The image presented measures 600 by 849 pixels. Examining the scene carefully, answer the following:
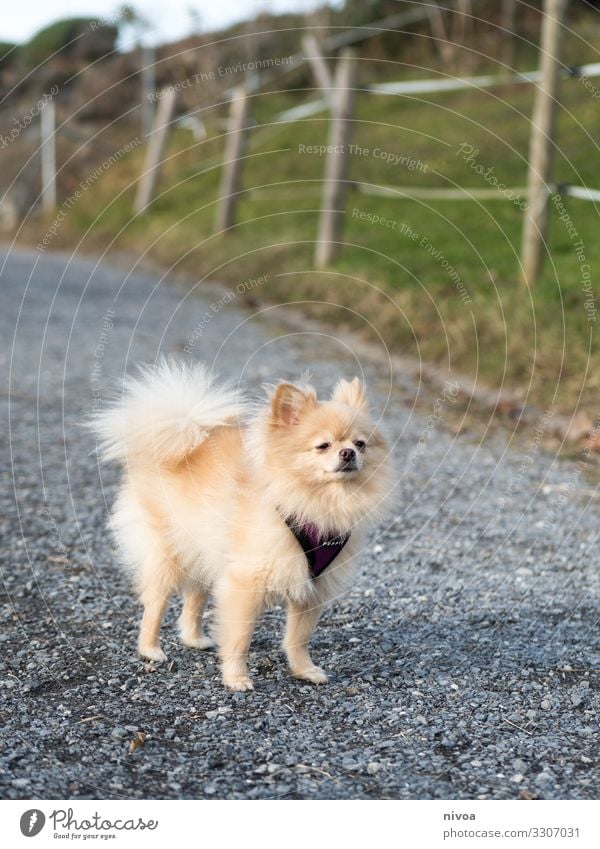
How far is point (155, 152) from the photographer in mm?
21406

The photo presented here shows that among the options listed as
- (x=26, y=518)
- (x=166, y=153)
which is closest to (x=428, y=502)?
(x=26, y=518)

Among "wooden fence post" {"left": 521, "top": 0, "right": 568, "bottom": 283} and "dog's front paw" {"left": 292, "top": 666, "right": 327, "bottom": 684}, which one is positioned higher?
"wooden fence post" {"left": 521, "top": 0, "right": 568, "bottom": 283}

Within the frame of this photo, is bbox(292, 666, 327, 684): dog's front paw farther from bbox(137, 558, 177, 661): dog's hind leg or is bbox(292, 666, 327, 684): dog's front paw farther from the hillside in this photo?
the hillside

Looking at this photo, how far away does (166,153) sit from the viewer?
23.6 meters

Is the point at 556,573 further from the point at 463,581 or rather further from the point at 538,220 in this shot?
the point at 538,220

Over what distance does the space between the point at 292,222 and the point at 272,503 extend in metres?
11.6

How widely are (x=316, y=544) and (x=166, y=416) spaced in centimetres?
87

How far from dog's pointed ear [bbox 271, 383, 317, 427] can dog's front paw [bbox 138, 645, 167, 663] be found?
45.2 inches

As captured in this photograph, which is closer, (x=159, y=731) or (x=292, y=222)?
(x=159, y=731)

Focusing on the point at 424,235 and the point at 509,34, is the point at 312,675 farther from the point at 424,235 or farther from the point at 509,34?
the point at 509,34

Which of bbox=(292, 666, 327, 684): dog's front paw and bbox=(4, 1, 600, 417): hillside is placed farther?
bbox=(4, 1, 600, 417): hillside

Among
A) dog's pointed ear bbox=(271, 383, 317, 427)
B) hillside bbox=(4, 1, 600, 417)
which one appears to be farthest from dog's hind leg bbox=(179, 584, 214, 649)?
hillside bbox=(4, 1, 600, 417)
